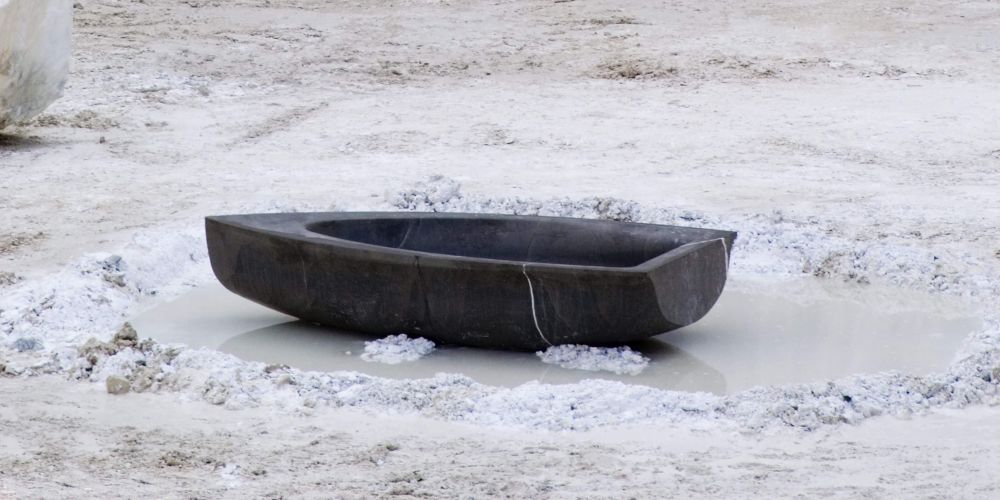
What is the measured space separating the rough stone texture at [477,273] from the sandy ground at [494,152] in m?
1.02

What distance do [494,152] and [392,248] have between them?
13.7ft

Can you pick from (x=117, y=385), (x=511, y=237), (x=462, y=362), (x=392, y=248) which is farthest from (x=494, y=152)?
(x=117, y=385)

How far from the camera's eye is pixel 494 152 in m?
11.2

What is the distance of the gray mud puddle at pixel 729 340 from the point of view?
6734 mm

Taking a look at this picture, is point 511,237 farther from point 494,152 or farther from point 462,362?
point 494,152

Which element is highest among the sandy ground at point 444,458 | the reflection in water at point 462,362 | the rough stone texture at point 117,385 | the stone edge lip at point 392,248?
the stone edge lip at point 392,248

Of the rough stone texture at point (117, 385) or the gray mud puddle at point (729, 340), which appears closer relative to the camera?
the rough stone texture at point (117, 385)

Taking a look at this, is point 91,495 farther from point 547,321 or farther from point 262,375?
point 547,321

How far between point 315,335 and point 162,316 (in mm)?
921

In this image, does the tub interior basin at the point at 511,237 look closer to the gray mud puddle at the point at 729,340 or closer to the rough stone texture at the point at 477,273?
the rough stone texture at the point at 477,273

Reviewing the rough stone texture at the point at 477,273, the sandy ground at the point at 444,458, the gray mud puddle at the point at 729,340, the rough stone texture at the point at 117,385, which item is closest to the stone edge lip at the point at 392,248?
the rough stone texture at the point at 477,273

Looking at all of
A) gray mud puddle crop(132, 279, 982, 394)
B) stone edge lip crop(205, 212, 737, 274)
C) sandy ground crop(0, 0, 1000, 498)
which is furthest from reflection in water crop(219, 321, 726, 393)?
sandy ground crop(0, 0, 1000, 498)

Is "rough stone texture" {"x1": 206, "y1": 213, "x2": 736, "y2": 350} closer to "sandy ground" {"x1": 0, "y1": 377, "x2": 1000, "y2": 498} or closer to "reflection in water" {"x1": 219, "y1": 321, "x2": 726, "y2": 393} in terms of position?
"reflection in water" {"x1": 219, "y1": 321, "x2": 726, "y2": 393}

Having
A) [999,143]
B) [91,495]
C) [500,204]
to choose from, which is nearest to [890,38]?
[999,143]
